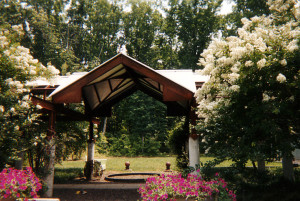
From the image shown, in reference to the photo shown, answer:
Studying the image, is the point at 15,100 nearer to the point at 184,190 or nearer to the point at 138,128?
the point at 184,190

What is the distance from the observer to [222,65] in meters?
5.82

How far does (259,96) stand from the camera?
5316mm

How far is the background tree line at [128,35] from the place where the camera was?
90.7ft

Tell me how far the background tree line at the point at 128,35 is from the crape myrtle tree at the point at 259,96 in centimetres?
1977

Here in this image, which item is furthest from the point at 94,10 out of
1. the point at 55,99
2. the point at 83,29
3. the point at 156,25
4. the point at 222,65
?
the point at 222,65

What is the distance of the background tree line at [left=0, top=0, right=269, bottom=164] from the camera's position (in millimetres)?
27641

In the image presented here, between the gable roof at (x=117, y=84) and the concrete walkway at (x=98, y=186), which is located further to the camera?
the concrete walkway at (x=98, y=186)

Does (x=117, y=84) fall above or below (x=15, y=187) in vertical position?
above

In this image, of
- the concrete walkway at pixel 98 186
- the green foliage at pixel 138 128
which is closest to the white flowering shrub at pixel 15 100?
the concrete walkway at pixel 98 186

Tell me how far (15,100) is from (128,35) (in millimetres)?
27742

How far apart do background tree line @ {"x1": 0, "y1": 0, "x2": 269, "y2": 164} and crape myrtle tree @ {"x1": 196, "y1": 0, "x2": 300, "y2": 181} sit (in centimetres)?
1977

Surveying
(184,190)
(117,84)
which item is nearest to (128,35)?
(117,84)

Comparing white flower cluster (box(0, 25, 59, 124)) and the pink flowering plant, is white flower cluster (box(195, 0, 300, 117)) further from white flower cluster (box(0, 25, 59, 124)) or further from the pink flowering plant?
white flower cluster (box(0, 25, 59, 124))

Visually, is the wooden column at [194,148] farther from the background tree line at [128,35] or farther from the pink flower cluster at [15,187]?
the background tree line at [128,35]
